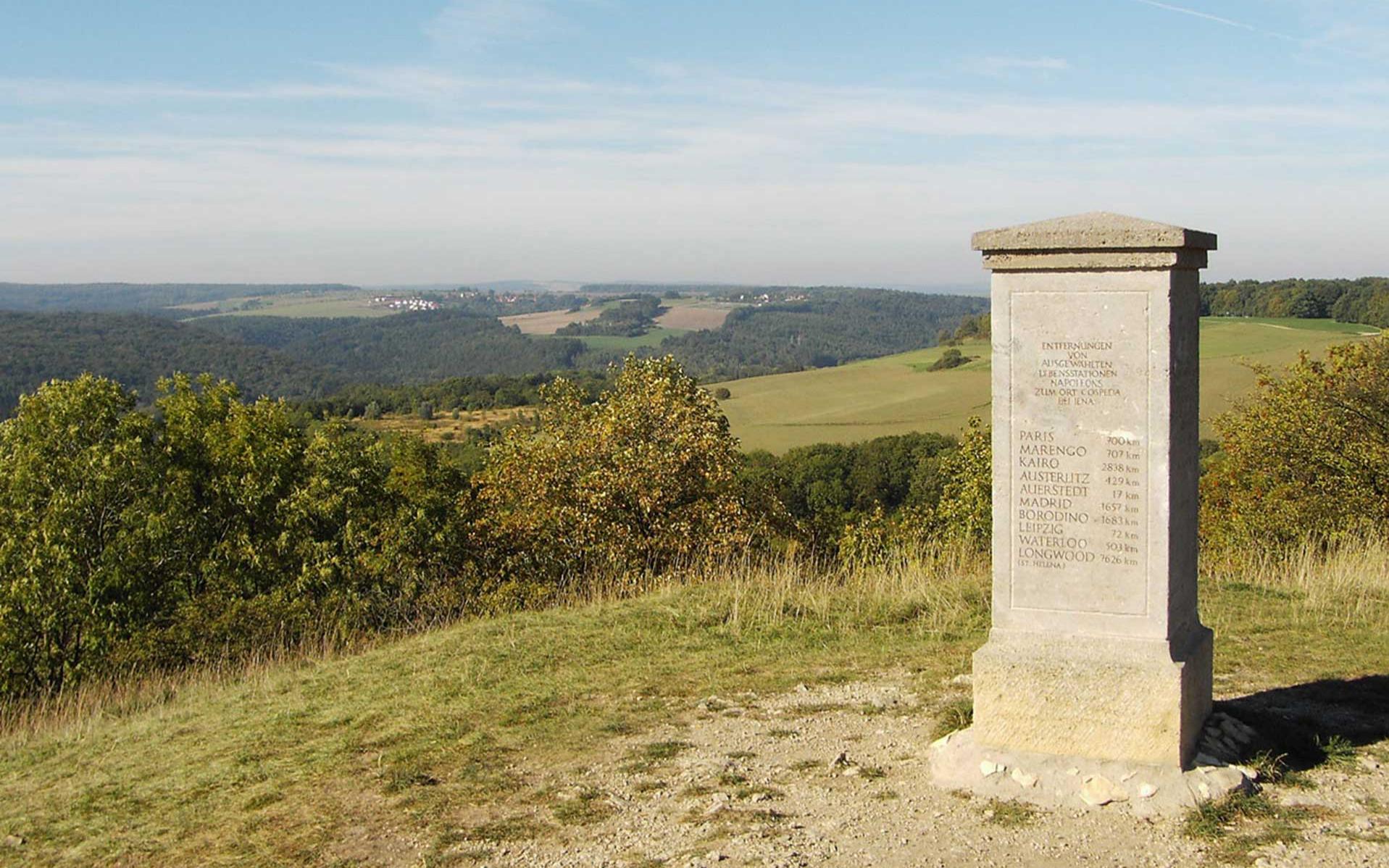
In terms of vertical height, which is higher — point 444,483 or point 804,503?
point 444,483

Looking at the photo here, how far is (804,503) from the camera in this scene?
39625 mm

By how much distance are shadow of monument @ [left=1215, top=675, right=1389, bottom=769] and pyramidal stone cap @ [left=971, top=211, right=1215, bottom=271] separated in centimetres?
270

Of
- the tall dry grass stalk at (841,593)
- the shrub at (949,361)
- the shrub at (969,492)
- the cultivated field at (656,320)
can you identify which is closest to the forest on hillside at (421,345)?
the cultivated field at (656,320)

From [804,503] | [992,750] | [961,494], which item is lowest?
[804,503]

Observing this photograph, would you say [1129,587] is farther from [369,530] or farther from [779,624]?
[369,530]

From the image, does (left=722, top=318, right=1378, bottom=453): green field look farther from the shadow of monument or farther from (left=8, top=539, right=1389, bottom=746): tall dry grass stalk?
the shadow of monument

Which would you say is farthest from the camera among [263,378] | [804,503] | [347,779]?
[263,378]

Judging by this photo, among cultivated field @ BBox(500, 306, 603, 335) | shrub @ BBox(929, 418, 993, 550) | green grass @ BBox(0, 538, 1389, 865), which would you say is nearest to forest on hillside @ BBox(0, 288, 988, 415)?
cultivated field @ BBox(500, 306, 603, 335)

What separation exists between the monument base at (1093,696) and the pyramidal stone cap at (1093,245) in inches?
75.0

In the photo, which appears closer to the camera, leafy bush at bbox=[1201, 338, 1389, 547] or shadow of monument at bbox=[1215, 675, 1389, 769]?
shadow of monument at bbox=[1215, 675, 1389, 769]

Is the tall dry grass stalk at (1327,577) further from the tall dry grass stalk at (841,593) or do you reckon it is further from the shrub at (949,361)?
the shrub at (949,361)

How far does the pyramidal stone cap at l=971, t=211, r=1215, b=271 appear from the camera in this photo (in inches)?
213

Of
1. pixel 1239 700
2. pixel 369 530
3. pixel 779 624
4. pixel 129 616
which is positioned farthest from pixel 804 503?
pixel 1239 700

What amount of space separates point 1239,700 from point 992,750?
232cm
